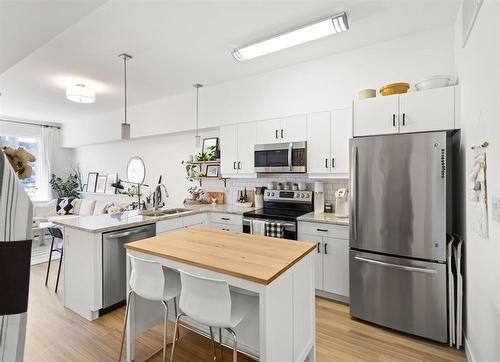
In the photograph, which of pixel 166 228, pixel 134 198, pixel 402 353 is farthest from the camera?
pixel 134 198

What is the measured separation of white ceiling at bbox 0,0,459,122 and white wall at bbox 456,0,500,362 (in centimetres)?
85

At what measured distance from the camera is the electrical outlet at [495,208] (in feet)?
4.55

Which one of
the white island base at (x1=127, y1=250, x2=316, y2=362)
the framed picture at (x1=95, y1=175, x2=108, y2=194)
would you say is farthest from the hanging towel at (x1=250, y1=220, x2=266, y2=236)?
the framed picture at (x1=95, y1=175, x2=108, y2=194)

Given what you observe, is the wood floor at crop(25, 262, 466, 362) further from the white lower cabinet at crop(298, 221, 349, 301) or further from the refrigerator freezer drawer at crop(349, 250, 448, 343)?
the white lower cabinet at crop(298, 221, 349, 301)

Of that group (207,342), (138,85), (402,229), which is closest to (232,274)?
(207,342)

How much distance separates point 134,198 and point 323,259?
428cm

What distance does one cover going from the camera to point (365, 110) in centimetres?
257

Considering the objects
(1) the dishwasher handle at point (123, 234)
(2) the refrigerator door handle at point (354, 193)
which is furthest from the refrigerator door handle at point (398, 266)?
(1) the dishwasher handle at point (123, 234)

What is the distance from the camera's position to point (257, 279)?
1358 millimetres

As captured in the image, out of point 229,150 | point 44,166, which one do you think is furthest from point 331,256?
point 44,166

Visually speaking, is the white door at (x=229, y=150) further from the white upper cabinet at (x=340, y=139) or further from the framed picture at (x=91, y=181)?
the framed picture at (x=91, y=181)

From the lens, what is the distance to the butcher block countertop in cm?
149

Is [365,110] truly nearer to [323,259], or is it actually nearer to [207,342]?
[323,259]

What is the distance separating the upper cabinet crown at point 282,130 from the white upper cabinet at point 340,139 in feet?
1.24
